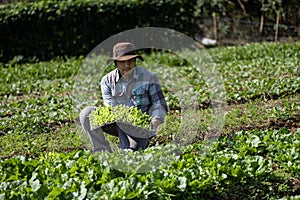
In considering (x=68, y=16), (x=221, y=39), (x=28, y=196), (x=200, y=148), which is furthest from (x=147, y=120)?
(x=221, y=39)

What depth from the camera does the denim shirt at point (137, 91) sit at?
20.1 feet

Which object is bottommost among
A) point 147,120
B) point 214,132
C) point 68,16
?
point 214,132

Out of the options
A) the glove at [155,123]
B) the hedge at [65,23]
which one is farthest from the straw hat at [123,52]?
the hedge at [65,23]

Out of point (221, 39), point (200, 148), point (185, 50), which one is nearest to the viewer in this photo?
point (200, 148)

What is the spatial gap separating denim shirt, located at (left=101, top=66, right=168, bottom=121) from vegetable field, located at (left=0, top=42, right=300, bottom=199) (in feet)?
1.70

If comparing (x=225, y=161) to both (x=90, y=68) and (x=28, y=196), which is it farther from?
(x=90, y=68)

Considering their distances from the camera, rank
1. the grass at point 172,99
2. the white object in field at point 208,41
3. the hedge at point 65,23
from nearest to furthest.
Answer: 1. the grass at point 172,99
2. the hedge at point 65,23
3. the white object in field at point 208,41

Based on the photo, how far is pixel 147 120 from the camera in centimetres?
581

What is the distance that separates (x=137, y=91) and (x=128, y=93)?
12cm

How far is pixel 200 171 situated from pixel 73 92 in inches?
230

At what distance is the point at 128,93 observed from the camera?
6.22m

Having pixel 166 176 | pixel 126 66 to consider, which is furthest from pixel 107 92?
pixel 166 176

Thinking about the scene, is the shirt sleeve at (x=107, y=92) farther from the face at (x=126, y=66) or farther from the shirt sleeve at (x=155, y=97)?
the shirt sleeve at (x=155, y=97)

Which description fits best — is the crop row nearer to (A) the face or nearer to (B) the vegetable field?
(B) the vegetable field
